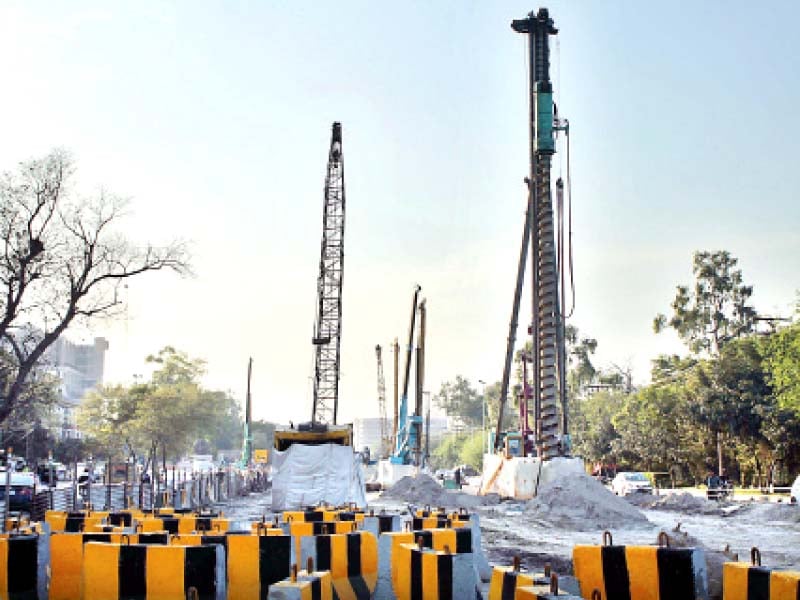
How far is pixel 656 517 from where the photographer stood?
107 feet

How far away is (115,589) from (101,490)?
21.8 meters

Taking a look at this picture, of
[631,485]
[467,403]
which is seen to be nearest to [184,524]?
[631,485]

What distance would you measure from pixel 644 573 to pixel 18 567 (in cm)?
611

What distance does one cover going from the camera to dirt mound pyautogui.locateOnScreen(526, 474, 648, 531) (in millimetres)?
27797

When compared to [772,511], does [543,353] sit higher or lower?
higher

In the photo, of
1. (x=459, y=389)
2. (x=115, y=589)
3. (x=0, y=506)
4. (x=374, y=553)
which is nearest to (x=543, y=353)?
(x=0, y=506)

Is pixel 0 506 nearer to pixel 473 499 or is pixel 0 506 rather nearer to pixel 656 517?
pixel 473 499

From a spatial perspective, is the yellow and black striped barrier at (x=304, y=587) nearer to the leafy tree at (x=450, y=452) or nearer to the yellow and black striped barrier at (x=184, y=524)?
the yellow and black striped barrier at (x=184, y=524)

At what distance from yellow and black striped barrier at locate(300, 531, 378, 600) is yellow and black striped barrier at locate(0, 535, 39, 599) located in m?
2.76

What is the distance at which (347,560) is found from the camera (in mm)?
9867

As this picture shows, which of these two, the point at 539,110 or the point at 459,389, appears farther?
the point at 459,389

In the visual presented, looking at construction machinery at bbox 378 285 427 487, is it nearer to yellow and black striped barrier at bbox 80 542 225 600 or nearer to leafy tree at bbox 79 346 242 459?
leafy tree at bbox 79 346 242 459

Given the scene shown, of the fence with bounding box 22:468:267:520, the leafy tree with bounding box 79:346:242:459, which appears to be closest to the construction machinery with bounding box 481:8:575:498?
the fence with bounding box 22:468:267:520

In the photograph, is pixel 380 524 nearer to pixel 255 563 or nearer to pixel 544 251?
pixel 255 563
